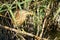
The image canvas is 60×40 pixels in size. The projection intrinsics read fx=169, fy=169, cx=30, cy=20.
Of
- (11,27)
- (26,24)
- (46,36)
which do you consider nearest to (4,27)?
(11,27)

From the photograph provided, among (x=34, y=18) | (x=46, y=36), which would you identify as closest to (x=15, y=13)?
(x=34, y=18)

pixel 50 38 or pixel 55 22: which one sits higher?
pixel 55 22

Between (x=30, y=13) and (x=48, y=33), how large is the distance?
0.83 ft

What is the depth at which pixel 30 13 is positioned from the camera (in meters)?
1.52

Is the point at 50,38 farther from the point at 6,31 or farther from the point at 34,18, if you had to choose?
the point at 6,31

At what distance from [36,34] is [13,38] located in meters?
0.22

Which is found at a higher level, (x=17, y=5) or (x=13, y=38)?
(x=17, y=5)

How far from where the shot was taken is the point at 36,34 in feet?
4.89

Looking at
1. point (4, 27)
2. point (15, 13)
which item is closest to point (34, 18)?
point (15, 13)

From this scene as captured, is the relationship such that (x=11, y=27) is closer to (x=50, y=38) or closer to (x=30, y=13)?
(x=30, y=13)

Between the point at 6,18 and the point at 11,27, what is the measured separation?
10cm

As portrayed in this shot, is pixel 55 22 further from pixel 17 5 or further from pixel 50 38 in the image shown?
pixel 17 5

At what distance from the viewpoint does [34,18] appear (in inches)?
59.1

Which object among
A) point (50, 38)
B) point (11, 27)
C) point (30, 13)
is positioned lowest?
point (50, 38)
